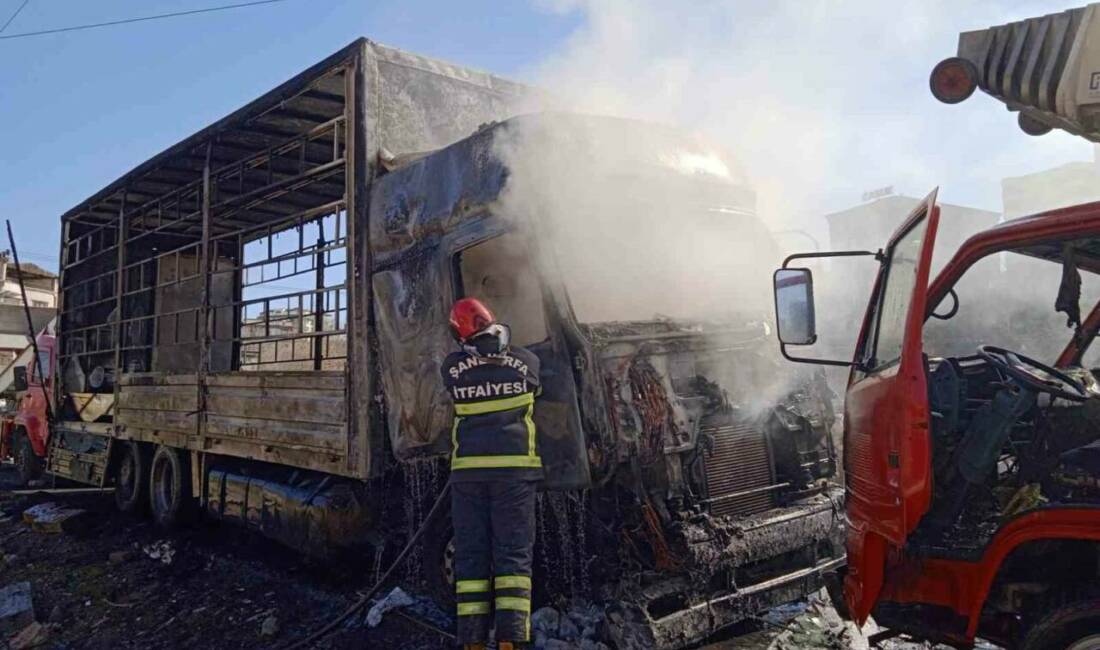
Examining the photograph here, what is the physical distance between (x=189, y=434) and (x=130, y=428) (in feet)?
5.90

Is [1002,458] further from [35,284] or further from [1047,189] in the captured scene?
[35,284]

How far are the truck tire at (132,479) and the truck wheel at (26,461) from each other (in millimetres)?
3580

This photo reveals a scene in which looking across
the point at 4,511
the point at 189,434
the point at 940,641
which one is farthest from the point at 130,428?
the point at 940,641

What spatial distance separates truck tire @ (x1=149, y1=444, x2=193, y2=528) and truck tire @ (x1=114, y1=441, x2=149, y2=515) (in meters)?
0.20

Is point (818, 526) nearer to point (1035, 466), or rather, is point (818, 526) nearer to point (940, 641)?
point (940, 641)

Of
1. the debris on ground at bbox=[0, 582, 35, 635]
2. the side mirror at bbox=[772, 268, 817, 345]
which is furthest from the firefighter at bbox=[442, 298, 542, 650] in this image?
the debris on ground at bbox=[0, 582, 35, 635]

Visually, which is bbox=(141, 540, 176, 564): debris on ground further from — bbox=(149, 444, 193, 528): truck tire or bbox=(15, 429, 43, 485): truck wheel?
bbox=(15, 429, 43, 485): truck wheel

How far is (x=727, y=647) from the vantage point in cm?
393

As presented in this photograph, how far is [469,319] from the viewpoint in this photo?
367 centimetres

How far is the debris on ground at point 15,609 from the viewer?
16.3 ft

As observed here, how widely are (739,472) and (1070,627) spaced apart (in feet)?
5.85

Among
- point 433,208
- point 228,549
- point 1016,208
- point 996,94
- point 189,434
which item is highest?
point 1016,208

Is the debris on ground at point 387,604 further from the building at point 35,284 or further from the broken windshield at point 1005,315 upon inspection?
→ the building at point 35,284

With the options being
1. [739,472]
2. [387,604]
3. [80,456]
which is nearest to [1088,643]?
[739,472]
